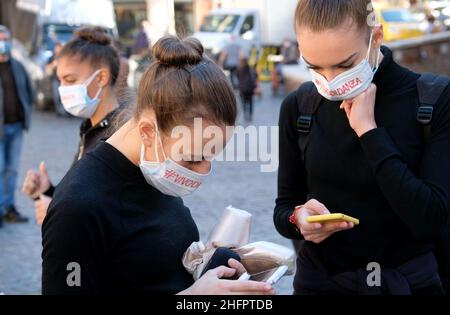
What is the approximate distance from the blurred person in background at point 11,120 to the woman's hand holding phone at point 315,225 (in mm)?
6268

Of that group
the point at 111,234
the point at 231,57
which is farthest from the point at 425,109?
the point at 231,57

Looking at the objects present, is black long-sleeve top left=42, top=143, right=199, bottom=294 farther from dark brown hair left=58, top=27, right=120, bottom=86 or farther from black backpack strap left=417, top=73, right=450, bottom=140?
dark brown hair left=58, top=27, right=120, bottom=86

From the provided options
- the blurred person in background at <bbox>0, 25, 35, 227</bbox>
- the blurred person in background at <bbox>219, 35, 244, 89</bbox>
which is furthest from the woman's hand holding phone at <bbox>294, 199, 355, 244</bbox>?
the blurred person in background at <bbox>219, 35, 244, 89</bbox>

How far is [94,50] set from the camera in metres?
3.82

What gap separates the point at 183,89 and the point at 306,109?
545 millimetres

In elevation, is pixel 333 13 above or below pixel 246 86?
above

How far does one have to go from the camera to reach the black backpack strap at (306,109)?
2498 mm

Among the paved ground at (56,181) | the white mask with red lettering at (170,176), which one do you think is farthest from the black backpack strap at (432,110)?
the paved ground at (56,181)

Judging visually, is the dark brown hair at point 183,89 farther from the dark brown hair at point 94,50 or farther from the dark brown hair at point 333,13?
the dark brown hair at point 94,50

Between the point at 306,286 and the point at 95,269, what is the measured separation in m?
0.81

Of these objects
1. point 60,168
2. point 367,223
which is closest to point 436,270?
point 367,223

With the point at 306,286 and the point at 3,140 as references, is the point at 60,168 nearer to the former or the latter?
the point at 3,140

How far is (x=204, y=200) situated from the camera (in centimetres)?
889

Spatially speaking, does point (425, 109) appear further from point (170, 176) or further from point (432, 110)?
point (170, 176)
